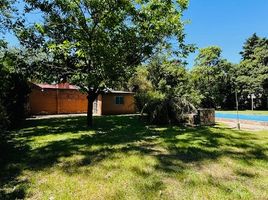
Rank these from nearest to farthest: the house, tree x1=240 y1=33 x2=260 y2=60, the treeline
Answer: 1. the house
2. the treeline
3. tree x1=240 y1=33 x2=260 y2=60

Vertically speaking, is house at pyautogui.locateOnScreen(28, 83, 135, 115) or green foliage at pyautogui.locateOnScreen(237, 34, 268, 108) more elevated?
green foliage at pyautogui.locateOnScreen(237, 34, 268, 108)

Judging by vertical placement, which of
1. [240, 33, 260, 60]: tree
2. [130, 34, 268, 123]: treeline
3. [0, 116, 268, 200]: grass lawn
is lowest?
[0, 116, 268, 200]: grass lawn

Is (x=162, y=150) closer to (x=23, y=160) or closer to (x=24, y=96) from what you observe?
(x=23, y=160)

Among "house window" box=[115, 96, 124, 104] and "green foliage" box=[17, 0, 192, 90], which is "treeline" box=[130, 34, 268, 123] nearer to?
"house window" box=[115, 96, 124, 104]

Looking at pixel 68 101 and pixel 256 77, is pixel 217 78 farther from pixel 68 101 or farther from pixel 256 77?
pixel 68 101

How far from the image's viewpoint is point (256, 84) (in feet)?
112

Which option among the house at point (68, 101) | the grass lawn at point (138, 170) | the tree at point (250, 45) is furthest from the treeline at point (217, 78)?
the grass lawn at point (138, 170)

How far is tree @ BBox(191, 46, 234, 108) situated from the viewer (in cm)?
3569

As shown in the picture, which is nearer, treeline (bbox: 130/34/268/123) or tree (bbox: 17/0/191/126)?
tree (bbox: 17/0/191/126)

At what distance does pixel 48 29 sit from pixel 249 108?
32455 millimetres

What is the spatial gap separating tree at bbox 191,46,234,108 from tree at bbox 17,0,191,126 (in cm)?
2179

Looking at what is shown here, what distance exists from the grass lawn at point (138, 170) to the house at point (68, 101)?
1726 centimetres

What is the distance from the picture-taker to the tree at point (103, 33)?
12430 mm

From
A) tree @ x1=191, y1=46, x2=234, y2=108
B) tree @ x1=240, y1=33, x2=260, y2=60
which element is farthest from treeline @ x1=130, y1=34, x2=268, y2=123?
tree @ x1=240, y1=33, x2=260, y2=60
